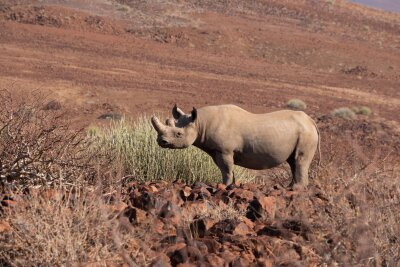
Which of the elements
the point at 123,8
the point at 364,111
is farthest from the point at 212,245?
the point at 123,8

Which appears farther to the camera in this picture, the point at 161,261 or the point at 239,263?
the point at 239,263

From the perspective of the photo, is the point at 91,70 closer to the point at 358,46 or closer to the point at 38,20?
the point at 38,20

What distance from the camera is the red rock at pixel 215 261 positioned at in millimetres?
4223

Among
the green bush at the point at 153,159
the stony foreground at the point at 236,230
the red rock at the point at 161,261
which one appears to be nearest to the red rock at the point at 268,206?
the stony foreground at the point at 236,230

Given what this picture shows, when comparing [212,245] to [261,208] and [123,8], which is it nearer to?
[261,208]

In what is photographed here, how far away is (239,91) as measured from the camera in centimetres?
2762

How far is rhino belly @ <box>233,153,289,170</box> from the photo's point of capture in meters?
7.91

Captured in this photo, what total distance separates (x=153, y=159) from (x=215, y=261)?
4468mm

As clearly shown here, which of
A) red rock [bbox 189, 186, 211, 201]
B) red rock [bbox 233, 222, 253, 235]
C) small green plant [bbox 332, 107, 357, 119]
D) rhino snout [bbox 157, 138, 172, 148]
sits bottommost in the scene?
small green plant [bbox 332, 107, 357, 119]

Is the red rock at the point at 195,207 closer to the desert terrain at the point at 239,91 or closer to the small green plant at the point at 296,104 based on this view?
the desert terrain at the point at 239,91

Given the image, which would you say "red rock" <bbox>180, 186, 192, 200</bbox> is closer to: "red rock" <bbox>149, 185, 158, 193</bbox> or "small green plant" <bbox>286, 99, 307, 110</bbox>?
"red rock" <bbox>149, 185, 158, 193</bbox>

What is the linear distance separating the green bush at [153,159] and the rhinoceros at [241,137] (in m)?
0.86

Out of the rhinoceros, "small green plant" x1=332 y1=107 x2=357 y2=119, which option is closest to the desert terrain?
the rhinoceros

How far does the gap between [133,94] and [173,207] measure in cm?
1934
